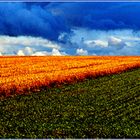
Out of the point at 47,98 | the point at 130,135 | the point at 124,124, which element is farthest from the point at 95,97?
the point at 130,135

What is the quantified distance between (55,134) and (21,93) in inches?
575

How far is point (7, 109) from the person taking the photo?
30.3m

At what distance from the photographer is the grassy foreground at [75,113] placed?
918 inches

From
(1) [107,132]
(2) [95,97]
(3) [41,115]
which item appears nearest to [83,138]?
(1) [107,132]

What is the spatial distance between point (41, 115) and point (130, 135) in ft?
24.6

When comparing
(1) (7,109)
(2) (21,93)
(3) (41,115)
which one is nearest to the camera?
(3) (41,115)

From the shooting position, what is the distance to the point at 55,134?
23031mm

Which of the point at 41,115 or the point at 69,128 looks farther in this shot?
the point at 41,115

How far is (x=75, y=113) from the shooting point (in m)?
28.0

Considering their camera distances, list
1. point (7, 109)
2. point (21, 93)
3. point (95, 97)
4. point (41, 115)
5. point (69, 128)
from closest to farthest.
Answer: point (69, 128) < point (41, 115) < point (7, 109) < point (95, 97) < point (21, 93)

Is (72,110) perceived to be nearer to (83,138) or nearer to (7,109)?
(7,109)

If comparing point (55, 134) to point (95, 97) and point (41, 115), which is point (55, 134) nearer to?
point (41, 115)

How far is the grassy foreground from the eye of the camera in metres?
23.3

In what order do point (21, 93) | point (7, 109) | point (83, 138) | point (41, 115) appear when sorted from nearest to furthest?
1. point (83, 138)
2. point (41, 115)
3. point (7, 109)
4. point (21, 93)
